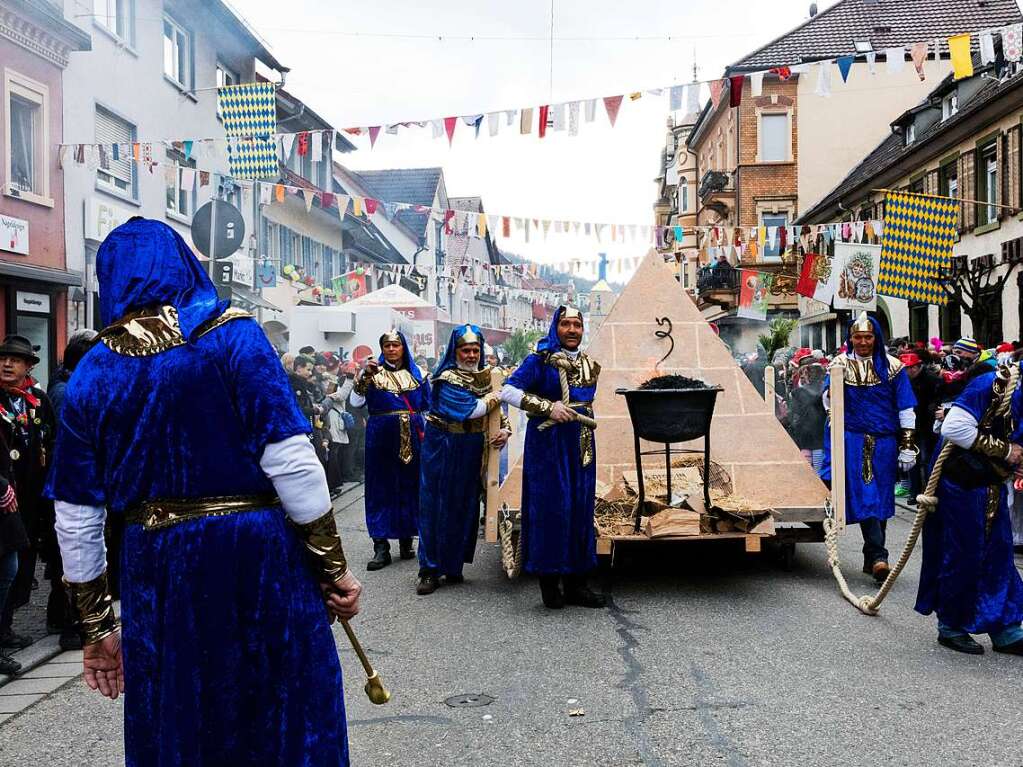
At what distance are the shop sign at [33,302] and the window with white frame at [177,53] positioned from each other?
6814mm

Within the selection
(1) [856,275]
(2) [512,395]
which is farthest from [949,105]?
(2) [512,395]

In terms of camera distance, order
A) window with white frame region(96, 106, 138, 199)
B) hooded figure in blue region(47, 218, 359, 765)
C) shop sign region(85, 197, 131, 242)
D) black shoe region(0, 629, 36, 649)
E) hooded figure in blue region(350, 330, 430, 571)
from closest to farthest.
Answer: hooded figure in blue region(47, 218, 359, 765), black shoe region(0, 629, 36, 649), hooded figure in blue region(350, 330, 430, 571), shop sign region(85, 197, 131, 242), window with white frame region(96, 106, 138, 199)

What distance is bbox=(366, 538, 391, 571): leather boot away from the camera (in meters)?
8.91

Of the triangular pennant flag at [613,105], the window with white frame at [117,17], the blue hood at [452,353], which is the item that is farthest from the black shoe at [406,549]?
the window with white frame at [117,17]

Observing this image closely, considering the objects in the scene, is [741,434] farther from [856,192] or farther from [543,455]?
[856,192]

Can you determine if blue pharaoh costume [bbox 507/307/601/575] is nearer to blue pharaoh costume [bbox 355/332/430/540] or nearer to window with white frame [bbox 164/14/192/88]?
blue pharaoh costume [bbox 355/332/430/540]

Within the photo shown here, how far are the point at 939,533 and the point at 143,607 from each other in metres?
4.48

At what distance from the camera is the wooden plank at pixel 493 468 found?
7.93 meters

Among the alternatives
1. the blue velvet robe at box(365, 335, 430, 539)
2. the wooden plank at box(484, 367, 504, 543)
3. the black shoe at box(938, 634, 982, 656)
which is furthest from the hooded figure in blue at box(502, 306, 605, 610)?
the blue velvet robe at box(365, 335, 430, 539)

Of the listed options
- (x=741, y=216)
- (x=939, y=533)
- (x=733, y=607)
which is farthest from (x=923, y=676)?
(x=741, y=216)

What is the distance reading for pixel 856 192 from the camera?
33.2m

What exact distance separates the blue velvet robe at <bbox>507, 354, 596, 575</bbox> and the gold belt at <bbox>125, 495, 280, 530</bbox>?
→ 417cm

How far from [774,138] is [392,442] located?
37486mm

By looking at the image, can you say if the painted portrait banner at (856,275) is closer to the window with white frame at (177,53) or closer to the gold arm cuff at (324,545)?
the window with white frame at (177,53)
